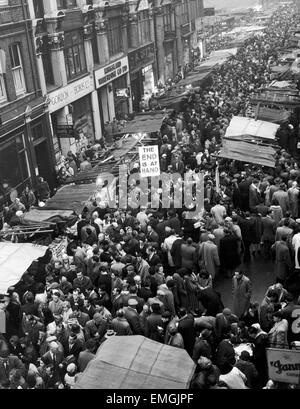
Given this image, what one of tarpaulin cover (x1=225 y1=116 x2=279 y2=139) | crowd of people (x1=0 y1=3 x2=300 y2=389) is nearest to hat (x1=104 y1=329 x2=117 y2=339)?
crowd of people (x1=0 y1=3 x2=300 y2=389)

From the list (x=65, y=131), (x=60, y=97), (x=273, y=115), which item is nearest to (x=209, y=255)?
(x=273, y=115)

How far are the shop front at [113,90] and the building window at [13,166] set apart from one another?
9.49m

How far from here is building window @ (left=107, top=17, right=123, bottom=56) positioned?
33250mm

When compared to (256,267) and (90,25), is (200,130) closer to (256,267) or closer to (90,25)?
(90,25)

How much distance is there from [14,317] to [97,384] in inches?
188

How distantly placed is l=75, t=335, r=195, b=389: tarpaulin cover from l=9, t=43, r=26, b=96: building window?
1542 cm

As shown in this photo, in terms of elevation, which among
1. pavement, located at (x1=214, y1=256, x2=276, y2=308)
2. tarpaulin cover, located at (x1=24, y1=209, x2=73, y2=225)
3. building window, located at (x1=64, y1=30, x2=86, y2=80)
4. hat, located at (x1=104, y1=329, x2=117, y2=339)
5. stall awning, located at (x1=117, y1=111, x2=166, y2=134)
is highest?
building window, located at (x1=64, y1=30, x2=86, y2=80)

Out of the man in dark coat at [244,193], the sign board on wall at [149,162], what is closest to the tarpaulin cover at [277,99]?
the man in dark coat at [244,193]

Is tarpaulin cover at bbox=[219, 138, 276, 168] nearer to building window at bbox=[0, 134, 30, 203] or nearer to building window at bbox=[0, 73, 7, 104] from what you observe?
building window at bbox=[0, 134, 30, 203]

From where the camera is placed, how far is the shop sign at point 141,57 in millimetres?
36875

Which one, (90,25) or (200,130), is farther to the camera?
(90,25)

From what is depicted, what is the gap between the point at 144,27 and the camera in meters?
40.2

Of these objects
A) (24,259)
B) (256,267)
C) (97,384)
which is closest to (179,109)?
(256,267)

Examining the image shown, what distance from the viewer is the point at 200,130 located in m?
25.2
